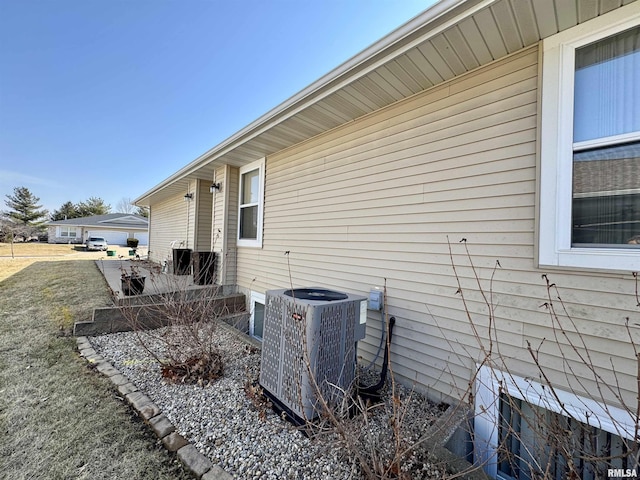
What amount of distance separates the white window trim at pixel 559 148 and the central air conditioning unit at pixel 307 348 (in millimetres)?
1539

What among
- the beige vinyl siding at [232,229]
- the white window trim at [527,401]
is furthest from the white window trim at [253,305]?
the white window trim at [527,401]

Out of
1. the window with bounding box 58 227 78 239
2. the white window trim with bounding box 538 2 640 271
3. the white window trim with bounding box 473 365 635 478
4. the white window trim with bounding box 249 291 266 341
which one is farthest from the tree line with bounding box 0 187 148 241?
the white window trim with bounding box 538 2 640 271

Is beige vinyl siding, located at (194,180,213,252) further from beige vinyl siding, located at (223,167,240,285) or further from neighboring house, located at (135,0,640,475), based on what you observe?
neighboring house, located at (135,0,640,475)

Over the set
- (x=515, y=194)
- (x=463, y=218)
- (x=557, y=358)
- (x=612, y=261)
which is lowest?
(x=557, y=358)

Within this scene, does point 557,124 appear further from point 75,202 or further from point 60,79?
point 75,202

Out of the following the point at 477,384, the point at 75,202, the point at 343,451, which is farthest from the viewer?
the point at 75,202

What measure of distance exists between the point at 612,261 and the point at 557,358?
0.78 meters

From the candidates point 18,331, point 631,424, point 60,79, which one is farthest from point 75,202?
point 631,424

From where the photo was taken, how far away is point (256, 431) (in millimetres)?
2117

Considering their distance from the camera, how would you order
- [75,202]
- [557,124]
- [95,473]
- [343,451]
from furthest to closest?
[75,202], [557,124], [343,451], [95,473]

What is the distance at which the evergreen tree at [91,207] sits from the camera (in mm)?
41031

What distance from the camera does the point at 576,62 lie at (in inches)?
77.2

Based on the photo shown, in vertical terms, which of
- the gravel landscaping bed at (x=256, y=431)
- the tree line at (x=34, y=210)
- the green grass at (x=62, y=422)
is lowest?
the green grass at (x=62, y=422)

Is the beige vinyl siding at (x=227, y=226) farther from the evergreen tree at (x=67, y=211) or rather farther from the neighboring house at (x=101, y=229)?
the evergreen tree at (x=67, y=211)
